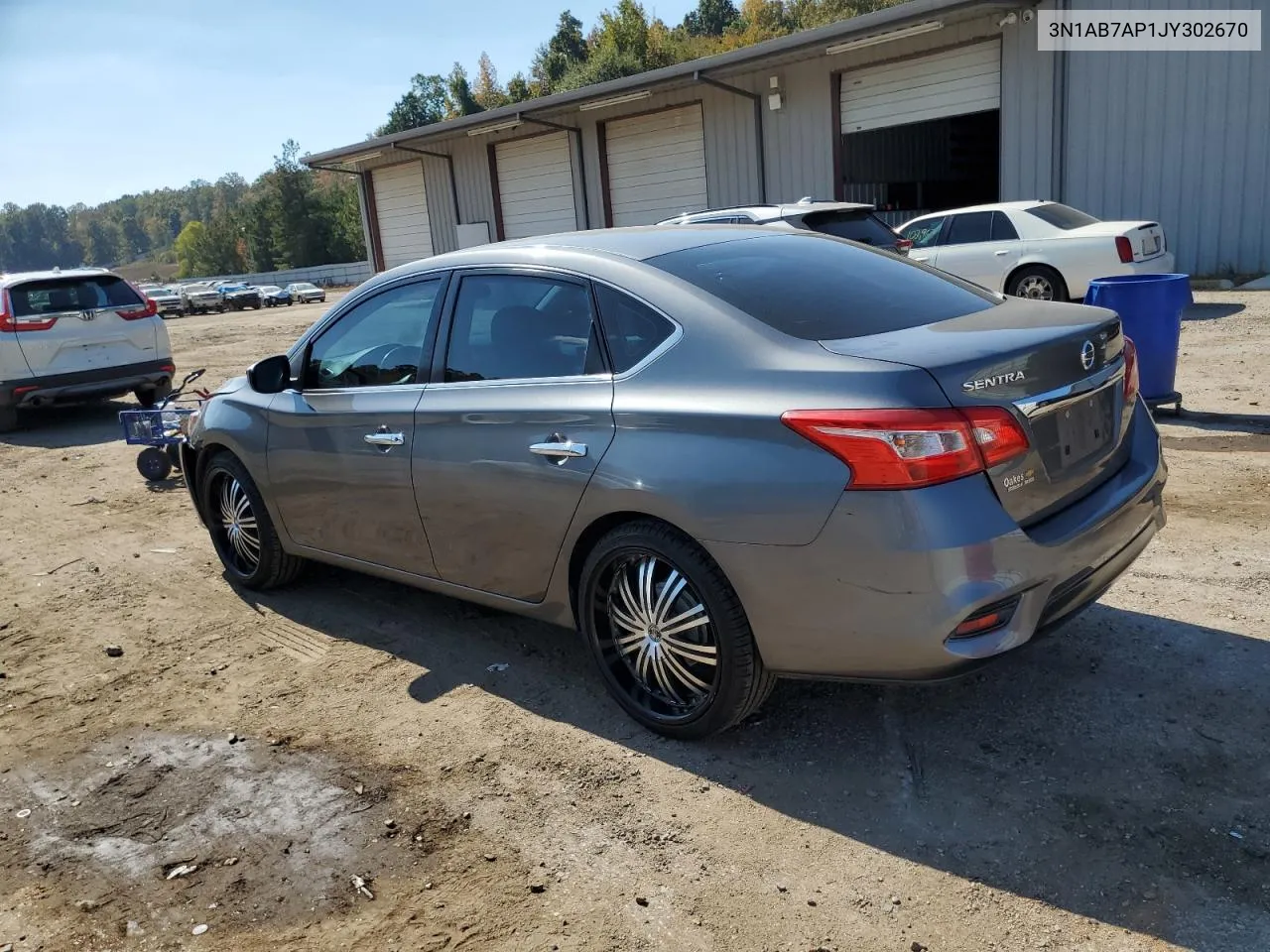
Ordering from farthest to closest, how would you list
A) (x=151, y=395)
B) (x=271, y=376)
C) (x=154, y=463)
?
(x=151, y=395) < (x=154, y=463) < (x=271, y=376)

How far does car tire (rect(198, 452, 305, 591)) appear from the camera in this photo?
201 inches

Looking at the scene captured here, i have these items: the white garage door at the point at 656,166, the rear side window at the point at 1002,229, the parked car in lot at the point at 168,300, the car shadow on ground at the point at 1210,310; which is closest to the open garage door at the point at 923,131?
the white garage door at the point at 656,166

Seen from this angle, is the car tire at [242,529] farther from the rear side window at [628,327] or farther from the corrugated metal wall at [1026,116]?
the corrugated metal wall at [1026,116]

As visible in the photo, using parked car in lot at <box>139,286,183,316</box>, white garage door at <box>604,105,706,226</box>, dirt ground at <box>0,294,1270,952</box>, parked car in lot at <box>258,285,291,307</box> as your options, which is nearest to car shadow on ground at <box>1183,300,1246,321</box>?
dirt ground at <box>0,294,1270,952</box>

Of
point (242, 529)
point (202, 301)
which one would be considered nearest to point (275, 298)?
point (202, 301)

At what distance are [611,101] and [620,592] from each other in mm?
19476

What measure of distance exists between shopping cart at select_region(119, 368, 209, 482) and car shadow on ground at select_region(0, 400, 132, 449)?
2.73m

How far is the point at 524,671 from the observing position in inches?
164

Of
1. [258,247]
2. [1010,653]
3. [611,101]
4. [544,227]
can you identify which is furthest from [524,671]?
[258,247]

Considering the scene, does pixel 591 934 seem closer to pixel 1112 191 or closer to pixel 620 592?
pixel 620 592

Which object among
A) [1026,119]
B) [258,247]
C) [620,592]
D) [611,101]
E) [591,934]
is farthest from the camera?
[258,247]

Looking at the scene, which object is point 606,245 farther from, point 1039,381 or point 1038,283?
point 1038,283

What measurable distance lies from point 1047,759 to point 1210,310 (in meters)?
11.7

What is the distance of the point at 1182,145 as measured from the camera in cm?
1505
